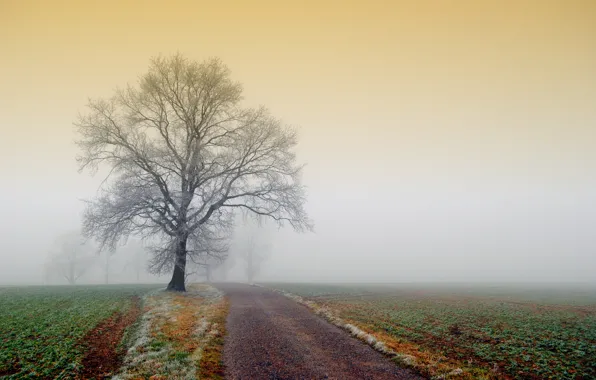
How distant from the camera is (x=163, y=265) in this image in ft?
80.7

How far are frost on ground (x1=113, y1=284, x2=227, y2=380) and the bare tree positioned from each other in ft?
28.3

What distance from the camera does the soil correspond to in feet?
27.7

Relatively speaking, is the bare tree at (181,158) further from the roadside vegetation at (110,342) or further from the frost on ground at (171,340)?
the frost on ground at (171,340)

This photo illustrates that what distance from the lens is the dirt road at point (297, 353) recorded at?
8.39 metres

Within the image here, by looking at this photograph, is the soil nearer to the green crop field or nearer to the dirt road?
the green crop field

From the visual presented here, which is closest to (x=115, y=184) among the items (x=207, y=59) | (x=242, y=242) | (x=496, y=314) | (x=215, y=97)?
(x=215, y=97)

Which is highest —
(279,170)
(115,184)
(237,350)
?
(279,170)

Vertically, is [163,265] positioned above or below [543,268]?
above

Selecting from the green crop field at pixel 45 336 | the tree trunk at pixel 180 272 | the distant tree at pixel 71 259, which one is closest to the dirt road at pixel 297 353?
the green crop field at pixel 45 336

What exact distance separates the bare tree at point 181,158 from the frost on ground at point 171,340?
863 cm

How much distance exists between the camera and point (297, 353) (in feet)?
33.4

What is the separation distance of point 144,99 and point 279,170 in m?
13.8

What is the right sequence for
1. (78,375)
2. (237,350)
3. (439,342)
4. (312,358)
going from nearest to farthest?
(78,375)
(312,358)
(237,350)
(439,342)

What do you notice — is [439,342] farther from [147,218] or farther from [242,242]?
[242,242]
